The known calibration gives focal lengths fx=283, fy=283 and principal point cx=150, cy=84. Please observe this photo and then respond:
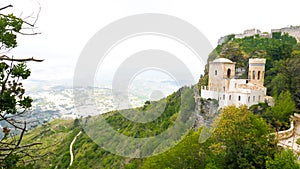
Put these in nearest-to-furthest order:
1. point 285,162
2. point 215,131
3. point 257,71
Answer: point 285,162
point 215,131
point 257,71

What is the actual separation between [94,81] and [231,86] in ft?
45.2

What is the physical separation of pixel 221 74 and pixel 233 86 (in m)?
1.62

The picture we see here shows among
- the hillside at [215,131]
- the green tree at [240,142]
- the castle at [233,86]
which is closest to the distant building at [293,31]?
the hillside at [215,131]

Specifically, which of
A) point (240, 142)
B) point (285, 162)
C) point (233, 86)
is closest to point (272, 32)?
point (233, 86)

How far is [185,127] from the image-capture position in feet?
102

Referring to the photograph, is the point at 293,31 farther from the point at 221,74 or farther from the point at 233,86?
the point at 233,86

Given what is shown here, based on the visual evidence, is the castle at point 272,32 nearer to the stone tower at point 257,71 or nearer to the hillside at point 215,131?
the hillside at point 215,131

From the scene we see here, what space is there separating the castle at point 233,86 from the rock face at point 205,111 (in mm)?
488

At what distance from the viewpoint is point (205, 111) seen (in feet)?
88.7

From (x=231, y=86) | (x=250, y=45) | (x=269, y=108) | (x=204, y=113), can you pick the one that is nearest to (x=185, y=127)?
(x=204, y=113)

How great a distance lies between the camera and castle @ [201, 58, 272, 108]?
24.0 m

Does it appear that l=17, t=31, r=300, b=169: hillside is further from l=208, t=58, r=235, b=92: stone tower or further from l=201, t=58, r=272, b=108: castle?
l=208, t=58, r=235, b=92: stone tower

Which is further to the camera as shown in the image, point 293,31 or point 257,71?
point 293,31

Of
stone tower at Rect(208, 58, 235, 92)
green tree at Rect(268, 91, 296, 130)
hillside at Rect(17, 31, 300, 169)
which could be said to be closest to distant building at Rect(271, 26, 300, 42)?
hillside at Rect(17, 31, 300, 169)
